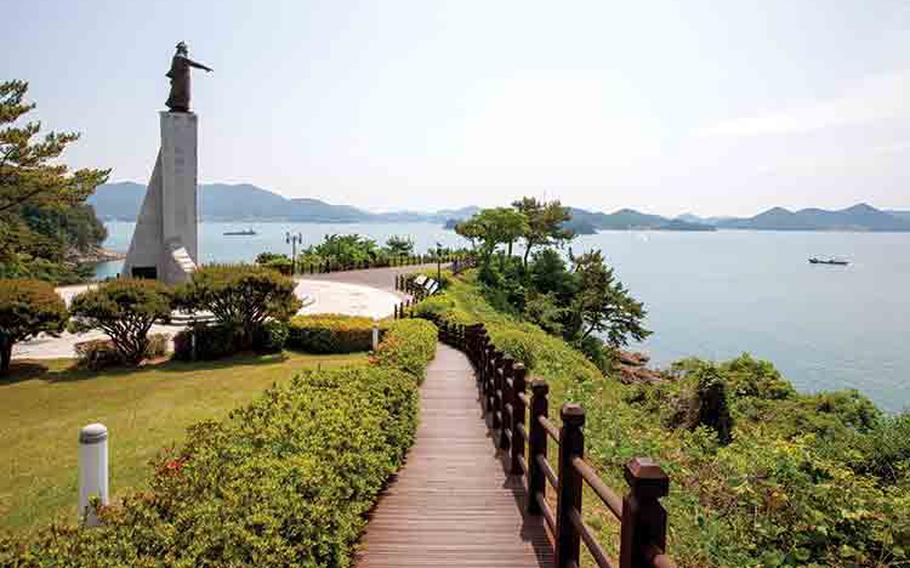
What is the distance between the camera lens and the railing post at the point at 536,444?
536 cm

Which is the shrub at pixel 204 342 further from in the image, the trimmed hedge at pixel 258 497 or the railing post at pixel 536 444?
the railing post at pixel 536 444

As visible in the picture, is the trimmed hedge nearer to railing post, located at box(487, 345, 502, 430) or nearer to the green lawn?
the green lawn

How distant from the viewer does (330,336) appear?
1903 centimetres

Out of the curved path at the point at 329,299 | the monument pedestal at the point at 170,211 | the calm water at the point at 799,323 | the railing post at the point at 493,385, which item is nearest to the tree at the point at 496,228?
A: the curved path at the point at 329,299

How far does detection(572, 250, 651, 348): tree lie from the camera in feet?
113

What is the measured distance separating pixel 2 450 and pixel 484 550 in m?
9.17

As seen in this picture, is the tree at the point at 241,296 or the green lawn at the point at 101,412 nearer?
the green lawn at the point at 101,412

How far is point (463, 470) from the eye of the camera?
6.79 m

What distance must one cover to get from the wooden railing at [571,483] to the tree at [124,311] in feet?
38.9

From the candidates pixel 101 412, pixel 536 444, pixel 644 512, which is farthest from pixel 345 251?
pixel 644 512

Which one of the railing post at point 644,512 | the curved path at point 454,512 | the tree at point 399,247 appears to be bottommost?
the curved path at point 454,512

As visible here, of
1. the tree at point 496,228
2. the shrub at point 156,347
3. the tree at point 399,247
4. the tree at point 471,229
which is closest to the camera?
the shrub at point 156,347

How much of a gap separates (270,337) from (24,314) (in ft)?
20.7

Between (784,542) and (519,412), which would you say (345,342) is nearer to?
(519,412)
